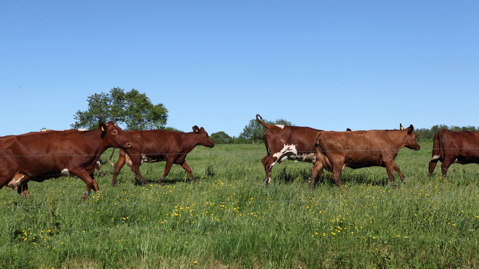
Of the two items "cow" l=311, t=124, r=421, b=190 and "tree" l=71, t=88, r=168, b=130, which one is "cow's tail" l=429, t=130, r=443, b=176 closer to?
"cow" l=311, t=124, r=421, b=190

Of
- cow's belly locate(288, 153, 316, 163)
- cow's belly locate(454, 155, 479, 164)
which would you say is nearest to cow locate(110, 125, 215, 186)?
cow's belly locate(288, 153, 316, 163)

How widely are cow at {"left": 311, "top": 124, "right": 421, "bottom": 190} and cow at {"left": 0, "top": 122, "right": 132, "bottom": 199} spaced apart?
551 cm

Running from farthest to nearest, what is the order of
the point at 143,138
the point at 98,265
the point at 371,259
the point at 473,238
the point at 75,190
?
the point at 143,138, the point at 75,190, the point at 473,238, the point at 371,259, the point at 98,265

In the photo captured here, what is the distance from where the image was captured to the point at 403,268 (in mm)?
4578

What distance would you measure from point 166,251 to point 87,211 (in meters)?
2.05

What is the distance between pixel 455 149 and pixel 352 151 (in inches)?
179

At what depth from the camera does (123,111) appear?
211 feet

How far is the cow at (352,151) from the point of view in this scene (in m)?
9.95

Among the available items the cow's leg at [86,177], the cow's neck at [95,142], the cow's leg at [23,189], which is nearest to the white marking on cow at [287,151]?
the cow's neck at [95,142]

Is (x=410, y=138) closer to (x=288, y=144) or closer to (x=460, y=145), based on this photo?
(x=460, y=145)

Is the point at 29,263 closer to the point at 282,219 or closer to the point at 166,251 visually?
the point at 166,251

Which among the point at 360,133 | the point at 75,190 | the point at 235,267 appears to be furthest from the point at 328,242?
the point at 75,190

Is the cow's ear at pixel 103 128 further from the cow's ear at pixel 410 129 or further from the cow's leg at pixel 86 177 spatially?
the cow's ear at pixel 410 129

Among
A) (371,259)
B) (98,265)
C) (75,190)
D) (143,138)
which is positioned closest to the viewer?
(98,265)
